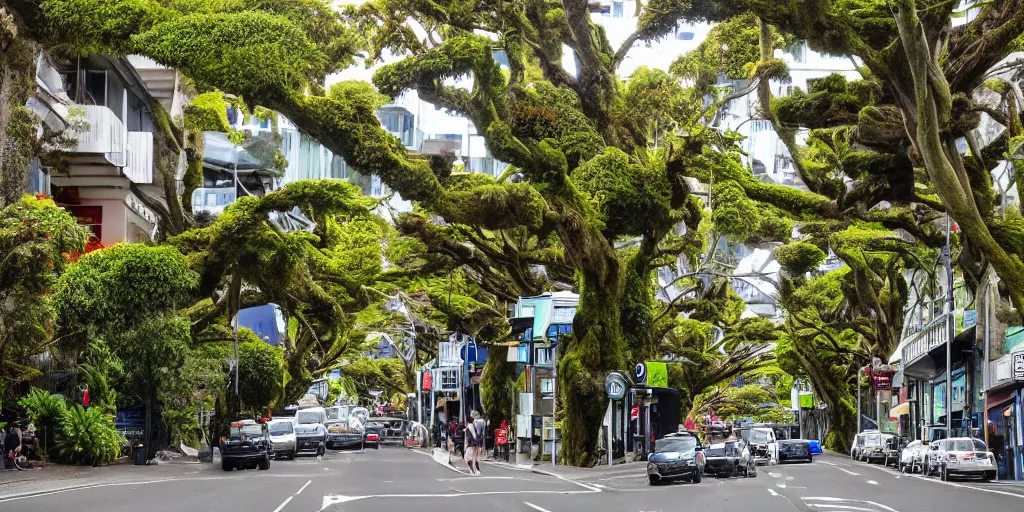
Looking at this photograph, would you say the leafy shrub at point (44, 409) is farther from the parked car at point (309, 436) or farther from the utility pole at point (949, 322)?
the utility pole at point (949, 322)

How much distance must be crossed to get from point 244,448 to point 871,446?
28917 mm

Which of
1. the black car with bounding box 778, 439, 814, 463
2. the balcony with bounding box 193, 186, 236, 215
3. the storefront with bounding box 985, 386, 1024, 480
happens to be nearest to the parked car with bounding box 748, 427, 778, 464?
the black car with bounding box 778, 439, 814, 463

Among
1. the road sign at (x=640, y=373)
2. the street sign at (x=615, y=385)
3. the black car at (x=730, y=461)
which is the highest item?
the road sign at (x=640, y=373)

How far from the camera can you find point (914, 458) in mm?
38719

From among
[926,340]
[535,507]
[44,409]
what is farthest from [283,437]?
[535,507]

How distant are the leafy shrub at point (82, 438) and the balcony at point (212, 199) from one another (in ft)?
32.4

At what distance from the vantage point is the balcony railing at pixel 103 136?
33.3 m

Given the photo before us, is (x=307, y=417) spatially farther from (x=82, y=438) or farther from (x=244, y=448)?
(x=82, y=438)

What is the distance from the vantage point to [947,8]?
841 inches

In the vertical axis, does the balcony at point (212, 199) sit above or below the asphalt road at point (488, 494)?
above

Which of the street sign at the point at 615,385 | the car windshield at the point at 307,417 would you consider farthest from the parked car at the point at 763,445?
the car windshield at the point at 307,417

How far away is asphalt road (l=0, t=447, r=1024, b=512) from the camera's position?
58.7 feet

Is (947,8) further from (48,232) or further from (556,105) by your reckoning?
(48,232)

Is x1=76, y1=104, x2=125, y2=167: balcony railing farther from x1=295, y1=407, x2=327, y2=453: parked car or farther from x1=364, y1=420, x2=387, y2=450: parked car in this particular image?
x1=364, y1=420, x2=387, y2=450: parked car
